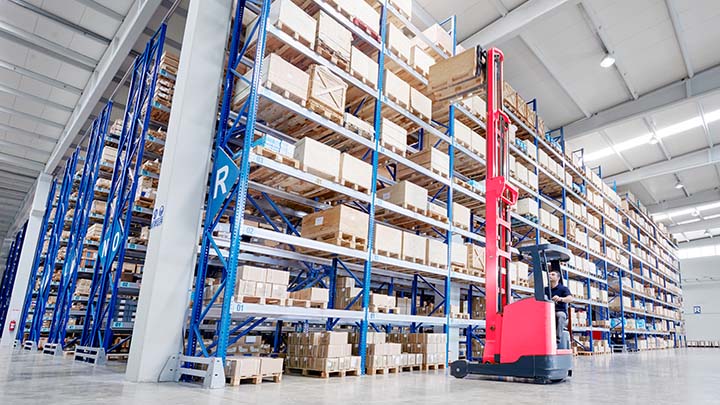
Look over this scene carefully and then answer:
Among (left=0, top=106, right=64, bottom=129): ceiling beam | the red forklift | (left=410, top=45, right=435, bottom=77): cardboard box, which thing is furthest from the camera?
(left=0, top=106, right=64, bottom=129): ceiling beam

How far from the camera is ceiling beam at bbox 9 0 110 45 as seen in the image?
9955 millimetres

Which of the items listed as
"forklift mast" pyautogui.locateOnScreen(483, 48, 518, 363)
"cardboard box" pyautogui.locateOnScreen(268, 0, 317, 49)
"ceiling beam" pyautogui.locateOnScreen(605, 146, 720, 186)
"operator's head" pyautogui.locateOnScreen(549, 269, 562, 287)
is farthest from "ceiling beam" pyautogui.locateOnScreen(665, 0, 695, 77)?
"cardboard box" pyautogui.locateOnScreen(268, 0, 317, 49)

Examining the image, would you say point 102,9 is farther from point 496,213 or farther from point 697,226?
point 697,226

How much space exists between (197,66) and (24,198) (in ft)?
75.3

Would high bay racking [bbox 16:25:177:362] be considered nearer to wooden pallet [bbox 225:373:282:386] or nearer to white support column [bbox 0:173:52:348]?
wooden pallet [bbox 225:373:282:386]

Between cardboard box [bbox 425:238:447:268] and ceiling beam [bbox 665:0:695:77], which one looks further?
ceiling beam [bbox 665:0:695:77]

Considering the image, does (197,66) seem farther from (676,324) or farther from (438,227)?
(676,324)

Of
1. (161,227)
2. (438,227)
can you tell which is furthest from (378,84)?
(161,227)

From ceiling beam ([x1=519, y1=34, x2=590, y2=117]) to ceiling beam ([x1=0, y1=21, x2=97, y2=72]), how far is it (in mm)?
11632

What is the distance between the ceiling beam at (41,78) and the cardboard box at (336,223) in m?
10.4

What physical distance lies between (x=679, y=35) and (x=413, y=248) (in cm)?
1023

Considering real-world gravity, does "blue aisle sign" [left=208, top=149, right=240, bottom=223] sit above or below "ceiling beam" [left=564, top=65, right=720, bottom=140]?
below

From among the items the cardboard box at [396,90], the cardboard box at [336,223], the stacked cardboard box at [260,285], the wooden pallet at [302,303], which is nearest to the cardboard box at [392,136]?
the cardboard box at [396,90]

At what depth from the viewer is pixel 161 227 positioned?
5344mm
